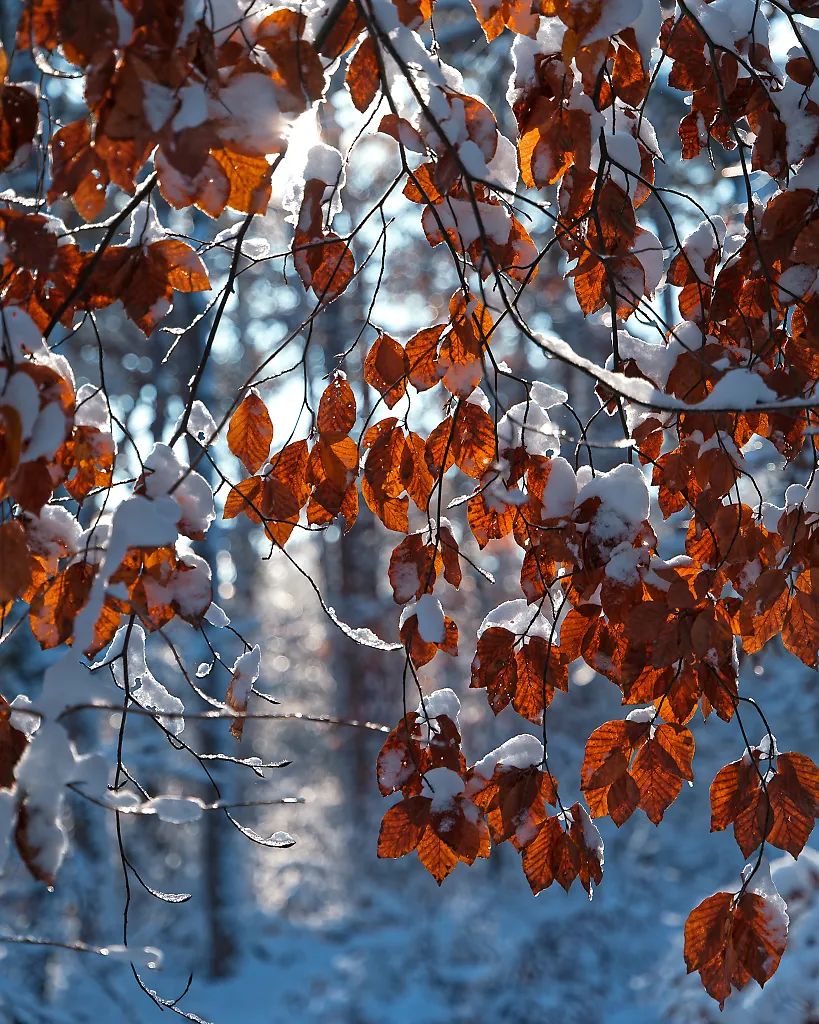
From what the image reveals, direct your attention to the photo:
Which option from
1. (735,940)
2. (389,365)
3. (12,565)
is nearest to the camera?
(12,565)

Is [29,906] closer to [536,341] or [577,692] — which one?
[536,341]

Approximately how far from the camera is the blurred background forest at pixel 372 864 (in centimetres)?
577

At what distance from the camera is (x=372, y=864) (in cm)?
1180

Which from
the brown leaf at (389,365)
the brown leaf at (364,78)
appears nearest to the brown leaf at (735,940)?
the brown leaf at (389,365)

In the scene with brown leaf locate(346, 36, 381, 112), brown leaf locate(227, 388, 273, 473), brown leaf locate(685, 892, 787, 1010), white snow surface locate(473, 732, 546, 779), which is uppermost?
brown leaf locate(346, 36, 381, 112)

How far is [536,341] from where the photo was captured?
43.6 inches

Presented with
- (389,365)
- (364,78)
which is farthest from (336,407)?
(364,78)

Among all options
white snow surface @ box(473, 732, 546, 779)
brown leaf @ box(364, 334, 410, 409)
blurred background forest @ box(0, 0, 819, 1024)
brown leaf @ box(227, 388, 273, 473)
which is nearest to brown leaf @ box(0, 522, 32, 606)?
brown leaf @ box(227, 388, 273, 473)

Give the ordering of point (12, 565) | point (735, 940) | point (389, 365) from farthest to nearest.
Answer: point (389, 365) → point (735, 940) → point (12, 565)

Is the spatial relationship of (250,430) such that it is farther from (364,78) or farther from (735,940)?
(735,940)

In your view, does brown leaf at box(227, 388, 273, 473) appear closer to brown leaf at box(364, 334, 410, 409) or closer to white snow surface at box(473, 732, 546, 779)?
brown leaf at box(364, 334, 410, 409)

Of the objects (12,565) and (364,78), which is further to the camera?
Result: (364,78)

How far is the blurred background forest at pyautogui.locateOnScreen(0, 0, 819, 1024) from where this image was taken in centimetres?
577

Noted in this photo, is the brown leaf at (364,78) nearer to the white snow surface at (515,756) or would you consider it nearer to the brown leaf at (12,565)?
the brown leaf at (12,565)
